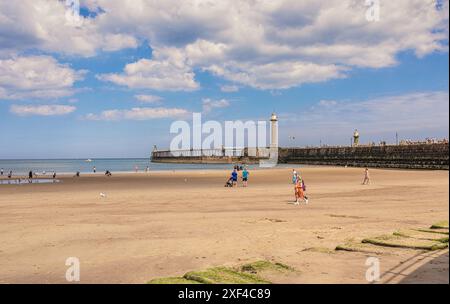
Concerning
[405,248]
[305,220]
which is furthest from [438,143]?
[405,248]

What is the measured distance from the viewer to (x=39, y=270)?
25.3ft

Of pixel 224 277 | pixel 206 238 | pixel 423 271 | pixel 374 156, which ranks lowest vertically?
pixel 206 238

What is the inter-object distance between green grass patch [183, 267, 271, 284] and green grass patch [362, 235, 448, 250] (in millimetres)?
3590

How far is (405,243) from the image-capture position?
8.55m

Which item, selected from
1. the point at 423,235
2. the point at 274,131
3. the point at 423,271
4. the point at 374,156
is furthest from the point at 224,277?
the point at 274,131

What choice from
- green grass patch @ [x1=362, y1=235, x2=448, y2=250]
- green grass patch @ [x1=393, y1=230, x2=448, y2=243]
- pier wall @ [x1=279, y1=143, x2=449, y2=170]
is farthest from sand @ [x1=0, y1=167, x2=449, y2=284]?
pier wall @ [x1=279, y1=143, x2=449, y2=170]

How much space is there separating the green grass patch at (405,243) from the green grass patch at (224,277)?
3590 mm

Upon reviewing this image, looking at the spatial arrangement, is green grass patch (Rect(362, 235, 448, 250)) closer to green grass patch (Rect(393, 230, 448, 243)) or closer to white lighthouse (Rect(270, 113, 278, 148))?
green grass patch (Rect(393, 230, 448, 243))

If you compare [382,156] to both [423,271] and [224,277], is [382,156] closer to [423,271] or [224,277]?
[423,271]

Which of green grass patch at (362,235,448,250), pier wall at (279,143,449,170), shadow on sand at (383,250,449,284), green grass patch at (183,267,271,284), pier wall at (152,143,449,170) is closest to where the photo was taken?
shadow on sand at (383,250,449,284)

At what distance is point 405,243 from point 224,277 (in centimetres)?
443

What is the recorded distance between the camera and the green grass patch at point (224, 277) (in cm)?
636

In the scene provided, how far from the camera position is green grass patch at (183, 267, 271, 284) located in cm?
636
